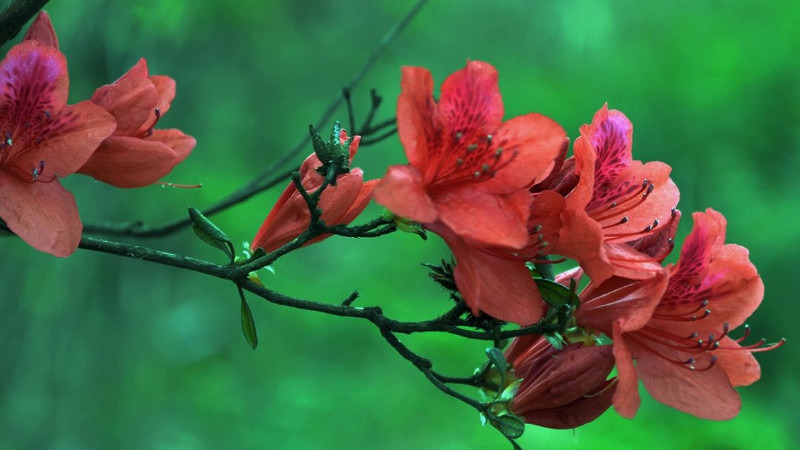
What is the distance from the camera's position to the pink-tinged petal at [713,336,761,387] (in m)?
0.74

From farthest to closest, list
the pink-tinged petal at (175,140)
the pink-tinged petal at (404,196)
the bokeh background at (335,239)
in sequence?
the bokeh background at (335,239), the pink-tinged petal at (175,140), the pink-tinged petal at (404,196)

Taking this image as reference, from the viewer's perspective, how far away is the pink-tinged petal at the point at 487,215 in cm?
60

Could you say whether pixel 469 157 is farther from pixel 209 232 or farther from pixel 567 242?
pixel 209 232

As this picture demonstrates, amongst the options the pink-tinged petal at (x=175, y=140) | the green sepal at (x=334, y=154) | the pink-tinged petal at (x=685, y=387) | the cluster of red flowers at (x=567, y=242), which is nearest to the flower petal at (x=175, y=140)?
the pink-tinged petal at (x=175, y=140)

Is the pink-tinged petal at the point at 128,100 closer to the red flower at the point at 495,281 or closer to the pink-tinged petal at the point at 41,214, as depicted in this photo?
the pink-tinged petal at the point at 41,214

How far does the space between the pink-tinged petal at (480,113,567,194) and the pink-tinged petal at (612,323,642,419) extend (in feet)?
0.40

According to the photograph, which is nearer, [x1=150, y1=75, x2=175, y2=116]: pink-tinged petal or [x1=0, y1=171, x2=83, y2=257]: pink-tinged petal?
[x1=0, y1=171, x2=83, y2=257]: pink-tinged petal

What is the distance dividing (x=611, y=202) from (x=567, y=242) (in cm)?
11

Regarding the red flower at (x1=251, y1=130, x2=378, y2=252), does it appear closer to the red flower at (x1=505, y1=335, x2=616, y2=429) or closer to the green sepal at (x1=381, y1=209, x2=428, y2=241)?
the green sepal at (x1=381, y1=209, x2=428, y2=241)

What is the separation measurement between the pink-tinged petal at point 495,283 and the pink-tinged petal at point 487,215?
0.02 meters

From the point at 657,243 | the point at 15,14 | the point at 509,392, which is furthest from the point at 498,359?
the point at 15,14

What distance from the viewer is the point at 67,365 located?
2086 mm

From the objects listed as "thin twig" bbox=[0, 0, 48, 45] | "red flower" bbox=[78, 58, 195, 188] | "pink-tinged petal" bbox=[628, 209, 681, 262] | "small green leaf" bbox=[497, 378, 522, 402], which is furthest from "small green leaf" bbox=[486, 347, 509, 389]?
"thin twig" bbox=[0, 0, 48, 45]

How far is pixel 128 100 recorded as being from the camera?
74cm
